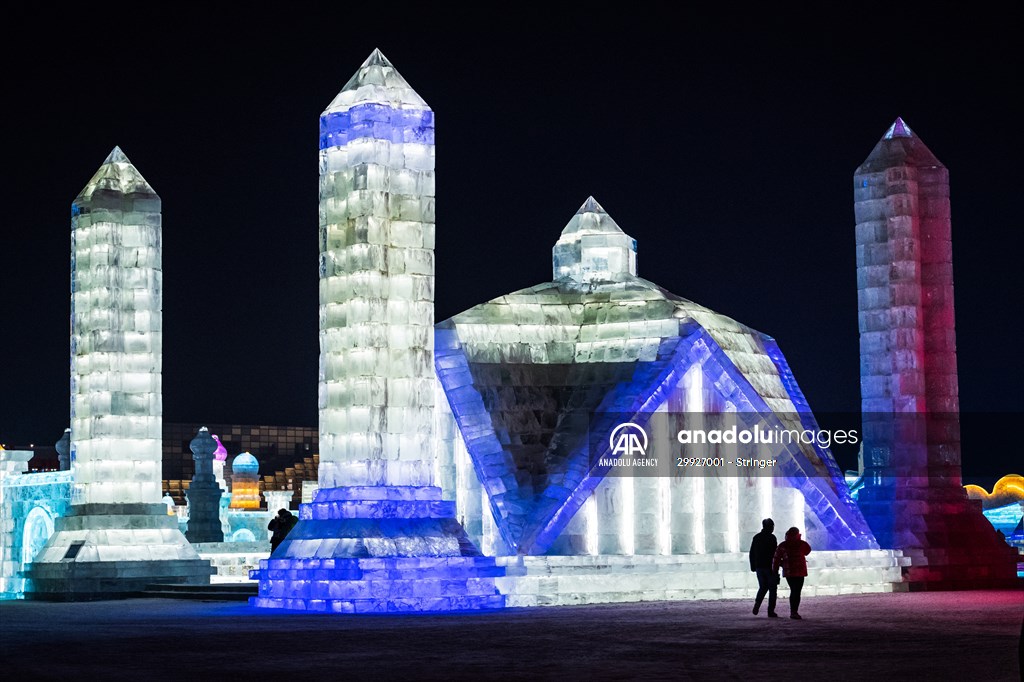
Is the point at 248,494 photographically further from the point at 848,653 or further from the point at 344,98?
the point at 848,653

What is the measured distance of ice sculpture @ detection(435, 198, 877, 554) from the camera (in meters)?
34.8

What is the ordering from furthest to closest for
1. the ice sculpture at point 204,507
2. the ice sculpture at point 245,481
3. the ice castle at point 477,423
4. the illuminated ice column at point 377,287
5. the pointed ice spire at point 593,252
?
1. the ice sculpture at point 245,481
2. the ice sculpture at point 204,507
3. the pointed ice spire at point 593,252
4. the illuminated ice column at point 377,287
5. the ice castle at point 477,423

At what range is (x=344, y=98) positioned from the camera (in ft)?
107

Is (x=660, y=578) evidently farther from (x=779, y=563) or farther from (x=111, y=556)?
(x=111, y=556)

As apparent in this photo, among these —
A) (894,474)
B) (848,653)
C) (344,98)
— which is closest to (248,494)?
(894,474)

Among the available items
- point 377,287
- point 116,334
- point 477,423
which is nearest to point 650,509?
point 477,423

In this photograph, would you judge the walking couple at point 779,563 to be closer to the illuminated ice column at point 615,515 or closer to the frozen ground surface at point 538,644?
the frozen ground surface at point 538,644

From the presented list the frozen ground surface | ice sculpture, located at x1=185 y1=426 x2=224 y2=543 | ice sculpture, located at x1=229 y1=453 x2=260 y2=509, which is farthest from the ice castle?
ice sculpture, located at x1=229 y1=453 x2=260 y2=509

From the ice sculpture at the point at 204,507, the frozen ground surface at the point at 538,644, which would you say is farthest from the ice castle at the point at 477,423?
the ice sculpture at the point at 204,507

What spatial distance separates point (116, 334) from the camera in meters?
41.7

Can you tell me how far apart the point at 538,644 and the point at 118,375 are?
2267cm

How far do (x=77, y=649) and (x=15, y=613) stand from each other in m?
10.8

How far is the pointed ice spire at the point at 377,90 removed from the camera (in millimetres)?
32281

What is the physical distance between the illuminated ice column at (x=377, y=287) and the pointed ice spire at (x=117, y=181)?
10906mm
